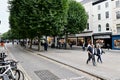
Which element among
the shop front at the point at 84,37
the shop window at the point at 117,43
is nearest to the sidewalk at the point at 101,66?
the shop window at the point at 117,43

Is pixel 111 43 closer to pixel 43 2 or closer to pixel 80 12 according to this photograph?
pixel 80 12

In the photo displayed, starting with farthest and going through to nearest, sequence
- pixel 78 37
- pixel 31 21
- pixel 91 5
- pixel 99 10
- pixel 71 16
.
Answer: pixel 78 37, pixel 91 5, pixel 99 10, pixel 71 16, pixel 31 21

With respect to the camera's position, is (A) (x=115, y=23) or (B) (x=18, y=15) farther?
(A) (x=115, y=23)

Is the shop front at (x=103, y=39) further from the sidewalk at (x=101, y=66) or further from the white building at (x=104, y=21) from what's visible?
the sidewalk at (x=101, y=66)

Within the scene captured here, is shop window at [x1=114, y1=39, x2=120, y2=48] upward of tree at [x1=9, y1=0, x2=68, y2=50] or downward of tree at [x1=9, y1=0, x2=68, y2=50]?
downward

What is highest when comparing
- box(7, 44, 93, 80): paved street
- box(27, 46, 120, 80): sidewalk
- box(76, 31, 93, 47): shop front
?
box(76, 31, 93, 47): shop front

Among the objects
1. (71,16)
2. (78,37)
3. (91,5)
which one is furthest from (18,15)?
(78,37)

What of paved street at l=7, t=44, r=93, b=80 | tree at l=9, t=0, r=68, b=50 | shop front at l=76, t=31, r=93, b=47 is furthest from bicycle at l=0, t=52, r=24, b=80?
shop front at l=76, t=31, r=93, b=47

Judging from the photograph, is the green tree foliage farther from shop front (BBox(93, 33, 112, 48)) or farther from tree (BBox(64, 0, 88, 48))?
shop front (BBox(93, 33, 112, 48))

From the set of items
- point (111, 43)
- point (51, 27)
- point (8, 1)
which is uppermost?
point (8, 1)

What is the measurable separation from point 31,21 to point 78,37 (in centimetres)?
2755

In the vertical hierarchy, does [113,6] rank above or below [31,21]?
above

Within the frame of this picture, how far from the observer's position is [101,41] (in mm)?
42844

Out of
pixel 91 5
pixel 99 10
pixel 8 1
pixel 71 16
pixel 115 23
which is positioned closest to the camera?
pixel 8 1
